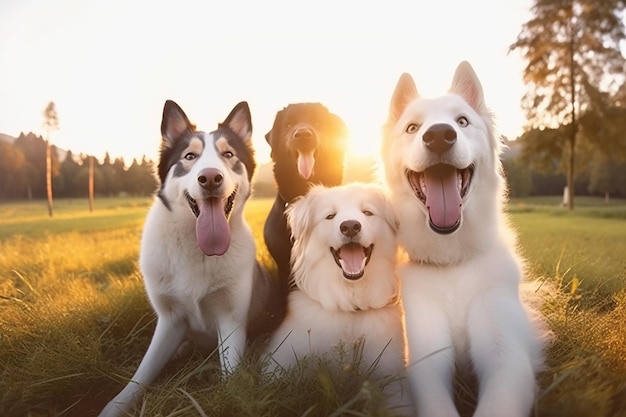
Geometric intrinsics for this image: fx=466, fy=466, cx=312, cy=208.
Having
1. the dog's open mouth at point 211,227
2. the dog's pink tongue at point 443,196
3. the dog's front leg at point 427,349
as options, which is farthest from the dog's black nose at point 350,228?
the dog's open mouth at point 211,227

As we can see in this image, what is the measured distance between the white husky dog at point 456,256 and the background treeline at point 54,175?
2.09 meters

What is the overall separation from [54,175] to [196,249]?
17465 millimetres

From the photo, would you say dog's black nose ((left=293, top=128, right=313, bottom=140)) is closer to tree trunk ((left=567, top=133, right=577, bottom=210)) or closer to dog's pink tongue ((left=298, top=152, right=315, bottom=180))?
dog's pink tongue ((left=298, top=152, right=315, bottom=180))

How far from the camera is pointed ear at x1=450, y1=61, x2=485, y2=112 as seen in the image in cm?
312

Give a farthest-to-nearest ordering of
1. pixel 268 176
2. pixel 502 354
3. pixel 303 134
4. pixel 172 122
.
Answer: pixel 268 176, pixel 303 134, pixel 172 122, pixel 502 354

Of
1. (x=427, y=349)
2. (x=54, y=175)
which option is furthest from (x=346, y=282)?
(x=54, y=175)

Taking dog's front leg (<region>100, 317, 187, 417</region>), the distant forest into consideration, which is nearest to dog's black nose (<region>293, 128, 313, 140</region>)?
the distant forest

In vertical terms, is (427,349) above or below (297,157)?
below

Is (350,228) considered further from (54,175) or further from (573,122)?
(54,175)

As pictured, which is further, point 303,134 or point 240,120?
point 303,134

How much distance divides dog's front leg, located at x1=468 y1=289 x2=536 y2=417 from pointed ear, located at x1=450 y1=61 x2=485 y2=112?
1250 mm

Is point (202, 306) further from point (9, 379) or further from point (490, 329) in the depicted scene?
point (490, 329)

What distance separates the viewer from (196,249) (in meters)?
3.38

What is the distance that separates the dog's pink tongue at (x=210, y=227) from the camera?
124 inches
